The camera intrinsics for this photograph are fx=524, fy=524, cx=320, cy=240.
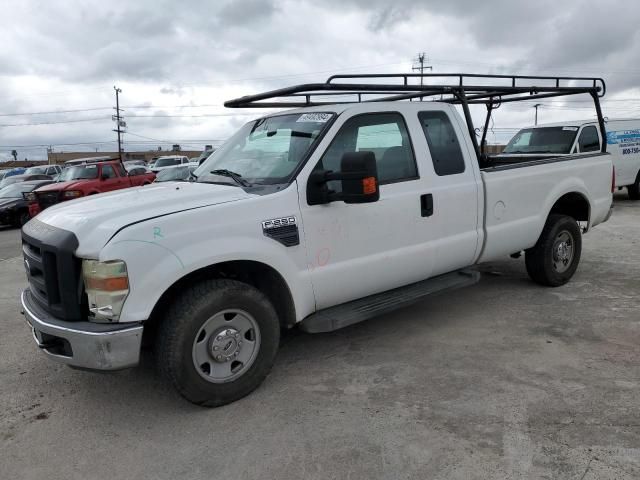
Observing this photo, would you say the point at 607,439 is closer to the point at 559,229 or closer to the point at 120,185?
the point at 559,229

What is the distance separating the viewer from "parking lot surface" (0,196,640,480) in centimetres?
281

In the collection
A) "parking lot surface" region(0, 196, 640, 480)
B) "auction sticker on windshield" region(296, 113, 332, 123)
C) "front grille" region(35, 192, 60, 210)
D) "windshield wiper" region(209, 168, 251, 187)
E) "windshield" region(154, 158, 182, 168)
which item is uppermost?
"windshield" region(154, 158, 182, 168)

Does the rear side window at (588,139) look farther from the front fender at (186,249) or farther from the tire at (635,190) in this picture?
the front fender at (186,249)

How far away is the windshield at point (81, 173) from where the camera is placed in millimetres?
14625

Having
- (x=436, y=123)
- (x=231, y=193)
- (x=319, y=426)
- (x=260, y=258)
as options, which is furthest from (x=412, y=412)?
(x=436, y=123)

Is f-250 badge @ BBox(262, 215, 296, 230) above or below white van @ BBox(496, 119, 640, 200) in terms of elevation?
below

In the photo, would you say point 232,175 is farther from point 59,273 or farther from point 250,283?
point 59,273

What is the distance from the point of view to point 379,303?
4105 mm

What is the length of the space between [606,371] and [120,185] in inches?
551

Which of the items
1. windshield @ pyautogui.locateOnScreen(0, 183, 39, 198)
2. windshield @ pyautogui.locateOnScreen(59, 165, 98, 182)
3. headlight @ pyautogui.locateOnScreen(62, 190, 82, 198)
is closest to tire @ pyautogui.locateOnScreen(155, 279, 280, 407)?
headlight @ pyautogui.locateOnScreen(62, 190, 82, 198)

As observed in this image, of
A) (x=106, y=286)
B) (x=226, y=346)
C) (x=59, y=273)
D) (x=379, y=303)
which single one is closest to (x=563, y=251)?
(x=379, y=303)

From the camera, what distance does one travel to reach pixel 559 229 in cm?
563

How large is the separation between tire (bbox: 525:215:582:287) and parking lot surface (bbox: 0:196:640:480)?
777 millimetres

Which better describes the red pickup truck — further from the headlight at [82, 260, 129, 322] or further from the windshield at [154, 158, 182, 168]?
the windshield at [154, 158, 182, 168]
